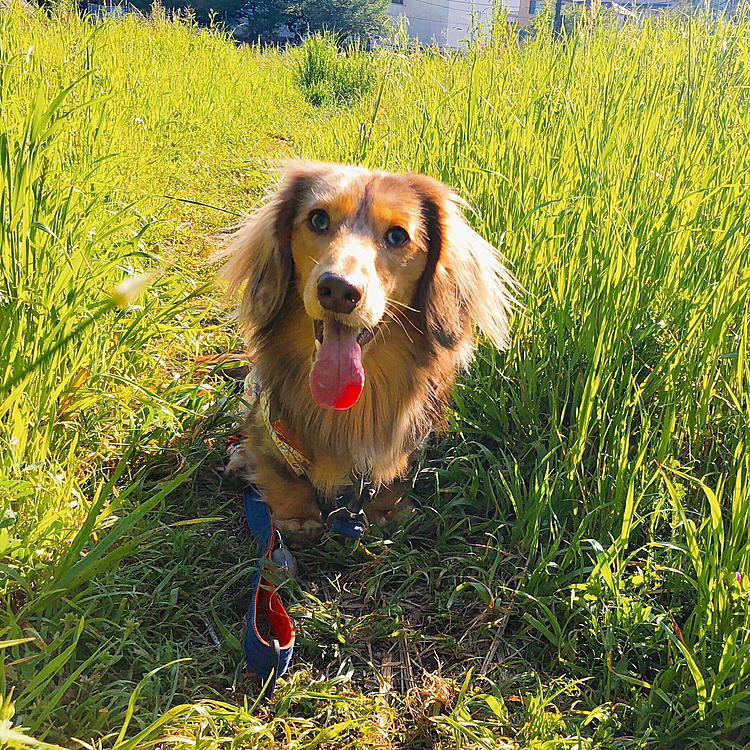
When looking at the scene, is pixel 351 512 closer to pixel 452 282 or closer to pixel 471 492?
pixel 471 492

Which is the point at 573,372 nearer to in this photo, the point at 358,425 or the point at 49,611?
the point at 358,425

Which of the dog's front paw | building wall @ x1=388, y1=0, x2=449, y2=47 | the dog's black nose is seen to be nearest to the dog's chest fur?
the dog's front paw

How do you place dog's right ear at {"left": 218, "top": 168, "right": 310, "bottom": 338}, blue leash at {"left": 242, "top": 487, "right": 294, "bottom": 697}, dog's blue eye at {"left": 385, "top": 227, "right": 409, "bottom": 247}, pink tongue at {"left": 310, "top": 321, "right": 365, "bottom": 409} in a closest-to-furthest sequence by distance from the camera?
blue leash at {"left": 242, "top": 487, "right": 294, "bottom": 697}
pink tongue at {"left": 310, "top": 321, "right": 365, "bottom": 409}
dog's blue eye at {"left": 385, "top": 227, "right": 409, "bottom": 247}
dog's right ear at {"left": 218, "top": 168, "right": 310, "bottom": 338}

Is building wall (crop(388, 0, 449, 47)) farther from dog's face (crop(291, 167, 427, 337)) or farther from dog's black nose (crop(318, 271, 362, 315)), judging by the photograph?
dog's black nose (crop(318, 271, 362, 315))

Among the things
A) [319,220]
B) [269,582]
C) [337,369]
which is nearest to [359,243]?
[319,220]

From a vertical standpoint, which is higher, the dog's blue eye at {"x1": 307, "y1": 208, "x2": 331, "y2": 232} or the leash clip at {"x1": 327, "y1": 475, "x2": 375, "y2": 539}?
the dog's blue eye at {"x1": 307, "y1": 208, "x2": 331, "y2": 232}

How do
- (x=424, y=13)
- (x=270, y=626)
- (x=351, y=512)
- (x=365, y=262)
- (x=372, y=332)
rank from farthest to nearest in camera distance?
(x=424, y=13) < (x=351, y=512) < (x=372, y=332) < (x=365, y=262) < (x=270, y=626)

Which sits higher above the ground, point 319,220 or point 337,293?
point 319,220

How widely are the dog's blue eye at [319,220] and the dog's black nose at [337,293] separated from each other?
368 millimetres

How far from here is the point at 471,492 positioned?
2051mm

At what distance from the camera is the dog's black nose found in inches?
65.1

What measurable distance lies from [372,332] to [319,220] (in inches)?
15.3

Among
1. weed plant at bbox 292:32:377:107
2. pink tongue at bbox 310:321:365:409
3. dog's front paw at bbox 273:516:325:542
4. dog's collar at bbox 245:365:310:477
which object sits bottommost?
dog's front paw at bbox 273:516:325:542

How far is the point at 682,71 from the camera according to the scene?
3.56 metres
